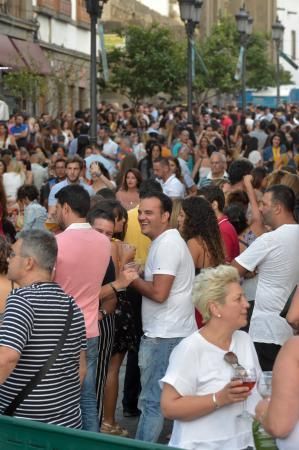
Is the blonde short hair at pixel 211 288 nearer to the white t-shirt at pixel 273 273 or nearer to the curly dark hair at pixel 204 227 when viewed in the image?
the white t-shirt at pixel 273 273

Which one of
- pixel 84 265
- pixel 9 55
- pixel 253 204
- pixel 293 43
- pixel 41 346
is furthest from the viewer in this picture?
pixel 293 43

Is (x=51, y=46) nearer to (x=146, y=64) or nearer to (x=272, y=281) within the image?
(x=146, y=64)

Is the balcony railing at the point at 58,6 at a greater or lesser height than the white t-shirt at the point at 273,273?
greater

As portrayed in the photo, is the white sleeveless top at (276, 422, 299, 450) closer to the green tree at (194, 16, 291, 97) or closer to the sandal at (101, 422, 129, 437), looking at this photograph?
the sandal at (101, 422, 129, 437)

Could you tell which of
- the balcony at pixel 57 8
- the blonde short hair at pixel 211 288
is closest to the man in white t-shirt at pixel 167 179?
the blonde short hair at pixel 211 288

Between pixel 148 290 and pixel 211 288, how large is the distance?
2.26 metres

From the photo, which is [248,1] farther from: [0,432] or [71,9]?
[0,432]

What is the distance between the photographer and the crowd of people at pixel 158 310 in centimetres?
592

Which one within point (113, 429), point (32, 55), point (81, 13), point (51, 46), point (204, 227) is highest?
point (81, 13)

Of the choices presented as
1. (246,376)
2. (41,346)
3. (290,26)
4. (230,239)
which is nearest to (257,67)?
(290,26)

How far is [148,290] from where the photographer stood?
326 inches

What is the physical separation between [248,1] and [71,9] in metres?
49.7

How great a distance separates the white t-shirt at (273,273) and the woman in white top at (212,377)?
2.16 metres

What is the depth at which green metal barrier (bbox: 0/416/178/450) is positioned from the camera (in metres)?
4.56
